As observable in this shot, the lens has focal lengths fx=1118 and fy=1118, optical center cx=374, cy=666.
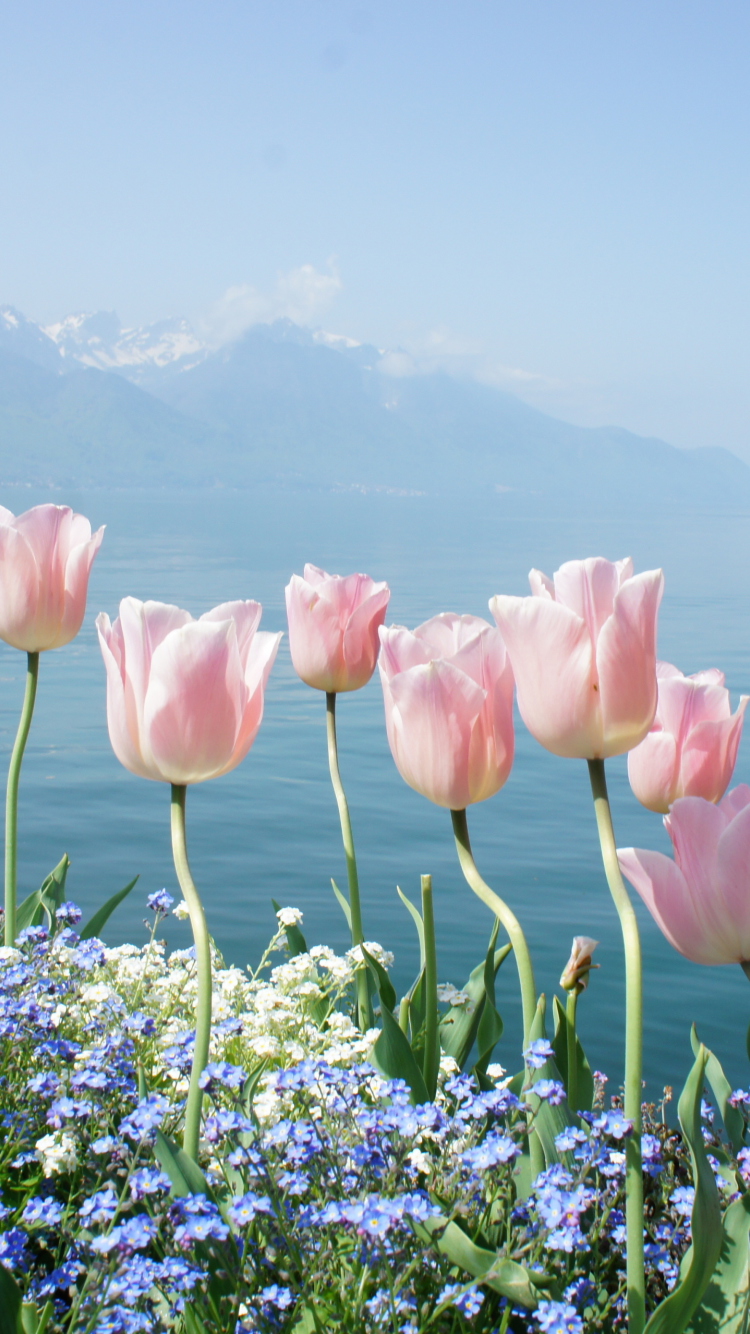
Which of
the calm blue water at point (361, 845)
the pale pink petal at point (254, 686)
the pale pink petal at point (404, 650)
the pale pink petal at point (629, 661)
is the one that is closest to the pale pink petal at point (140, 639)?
the pale pink petal at point (254, 686)

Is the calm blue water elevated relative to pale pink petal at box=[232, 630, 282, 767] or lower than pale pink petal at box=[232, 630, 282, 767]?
lower

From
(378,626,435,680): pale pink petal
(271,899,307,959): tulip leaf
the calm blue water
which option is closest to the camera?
(378,626,435,680): pale pink petal

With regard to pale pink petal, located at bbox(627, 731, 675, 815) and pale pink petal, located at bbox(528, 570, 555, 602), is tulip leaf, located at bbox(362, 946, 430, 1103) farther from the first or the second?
pale pink petal, located at bbox(528, 570, 555, 602)

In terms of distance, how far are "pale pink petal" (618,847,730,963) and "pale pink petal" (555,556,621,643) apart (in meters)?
0.32

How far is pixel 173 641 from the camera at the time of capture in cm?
163

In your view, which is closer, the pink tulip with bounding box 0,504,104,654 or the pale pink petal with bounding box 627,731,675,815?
the pale pink petal with bounding box 627,731,675,815

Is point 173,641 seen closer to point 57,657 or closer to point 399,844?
point 399,844

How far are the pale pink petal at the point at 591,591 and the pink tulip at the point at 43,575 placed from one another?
1.31 meters

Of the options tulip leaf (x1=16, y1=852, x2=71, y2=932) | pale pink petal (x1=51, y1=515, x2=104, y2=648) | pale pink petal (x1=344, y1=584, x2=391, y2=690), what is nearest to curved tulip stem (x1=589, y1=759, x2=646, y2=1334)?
pale pink petal (x1=344, y1=584, x2=391, y2=690)

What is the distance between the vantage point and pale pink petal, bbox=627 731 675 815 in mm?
1968

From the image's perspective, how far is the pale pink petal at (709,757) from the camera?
6.34 feet

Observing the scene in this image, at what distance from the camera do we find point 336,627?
2.51m

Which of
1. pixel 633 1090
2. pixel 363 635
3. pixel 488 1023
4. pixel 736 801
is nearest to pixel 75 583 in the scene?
pixel 363 635

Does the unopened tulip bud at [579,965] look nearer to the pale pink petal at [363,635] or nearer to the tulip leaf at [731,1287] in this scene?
the tulip leaf at [731,1287]
